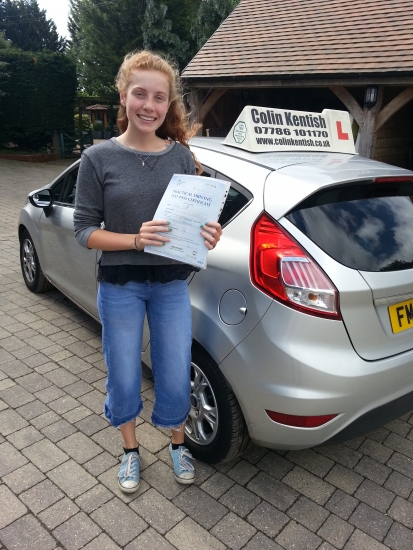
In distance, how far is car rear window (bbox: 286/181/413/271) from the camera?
199 centimetres

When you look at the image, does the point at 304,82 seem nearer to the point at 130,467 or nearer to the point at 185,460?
the point at 185,460

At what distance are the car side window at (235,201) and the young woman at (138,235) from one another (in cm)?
23

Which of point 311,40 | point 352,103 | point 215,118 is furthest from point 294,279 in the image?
point 215,118

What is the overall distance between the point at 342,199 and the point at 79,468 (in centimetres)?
187

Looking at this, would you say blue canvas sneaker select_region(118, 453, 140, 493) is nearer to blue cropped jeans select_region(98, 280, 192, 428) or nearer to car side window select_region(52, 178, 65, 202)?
blue cropped jeans select_region(98, 280, 192, 428)

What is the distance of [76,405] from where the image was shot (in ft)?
9.66

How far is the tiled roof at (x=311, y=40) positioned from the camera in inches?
312

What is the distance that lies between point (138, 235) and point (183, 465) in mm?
1241

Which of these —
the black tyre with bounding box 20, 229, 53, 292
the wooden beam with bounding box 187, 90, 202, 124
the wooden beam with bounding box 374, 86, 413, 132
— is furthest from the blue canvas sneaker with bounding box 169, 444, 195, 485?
the wooden beam with bounding box 187, 90, 202, 124

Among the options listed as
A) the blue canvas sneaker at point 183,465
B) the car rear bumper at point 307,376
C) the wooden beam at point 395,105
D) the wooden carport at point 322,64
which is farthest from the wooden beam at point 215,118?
the car rear bumper at point 307,376

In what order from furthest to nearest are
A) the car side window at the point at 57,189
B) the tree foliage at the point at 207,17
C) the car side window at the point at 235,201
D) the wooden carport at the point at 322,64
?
the tree foliage at the point at 207,17, the wooden carport at the point at 322,64, the car side window at the point at 57,189, the car side window at the point at 235,201

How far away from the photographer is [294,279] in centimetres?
190

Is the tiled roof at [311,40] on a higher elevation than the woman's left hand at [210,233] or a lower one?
higher

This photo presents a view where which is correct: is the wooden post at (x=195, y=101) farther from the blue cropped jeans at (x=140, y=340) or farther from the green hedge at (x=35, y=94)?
the blue cropped jeans at (x=140, y=340)
